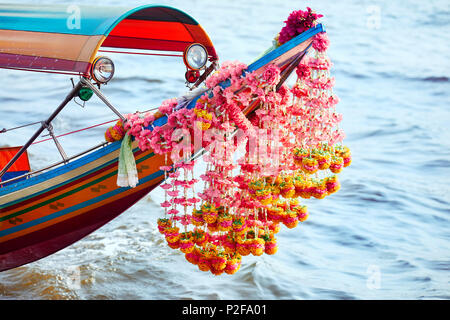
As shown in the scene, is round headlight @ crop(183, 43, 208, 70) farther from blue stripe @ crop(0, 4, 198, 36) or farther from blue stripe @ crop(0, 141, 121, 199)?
blue stripe @ crop(0, 141, 121, 199)

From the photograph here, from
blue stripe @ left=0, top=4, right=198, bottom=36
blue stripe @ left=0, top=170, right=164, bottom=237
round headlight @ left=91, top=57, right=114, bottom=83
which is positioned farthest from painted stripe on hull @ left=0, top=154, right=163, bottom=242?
blue stripe @ left=0, top=4, right=198, bottom=36

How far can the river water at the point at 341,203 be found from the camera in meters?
5.42

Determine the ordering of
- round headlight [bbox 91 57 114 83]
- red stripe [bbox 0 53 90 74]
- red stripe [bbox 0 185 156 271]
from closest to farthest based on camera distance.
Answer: red stripe [bbox 0 53 90 74]
round headlight [bbox 91 57 114 83]
red stripe [bbox 0 185 156 271]

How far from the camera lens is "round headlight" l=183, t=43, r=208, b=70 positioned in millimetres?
4422

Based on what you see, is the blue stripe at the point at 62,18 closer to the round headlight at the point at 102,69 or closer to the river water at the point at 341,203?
the round headlight at the point at 102,69

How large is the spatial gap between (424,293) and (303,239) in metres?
1.53

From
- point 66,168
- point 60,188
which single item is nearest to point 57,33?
point 66,168

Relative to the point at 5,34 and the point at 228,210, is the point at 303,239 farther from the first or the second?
the point at 5,34

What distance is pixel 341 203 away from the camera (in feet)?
23.8

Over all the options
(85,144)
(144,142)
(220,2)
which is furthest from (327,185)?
(220,2)

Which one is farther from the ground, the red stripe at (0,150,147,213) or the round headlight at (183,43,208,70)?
the round headlight at (183,43,208,70)

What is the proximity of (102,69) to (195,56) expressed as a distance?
2.64 feet

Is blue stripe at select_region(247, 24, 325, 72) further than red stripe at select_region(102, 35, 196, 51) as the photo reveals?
No

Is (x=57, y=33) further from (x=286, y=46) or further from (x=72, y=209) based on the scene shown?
(x=286, y=46)
